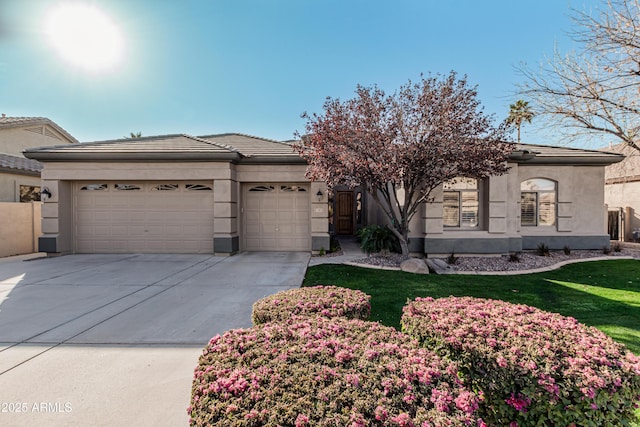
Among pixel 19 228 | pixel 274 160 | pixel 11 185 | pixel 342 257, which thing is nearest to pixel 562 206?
pixel 342 257

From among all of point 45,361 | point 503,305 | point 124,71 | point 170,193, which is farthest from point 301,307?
point 124,71

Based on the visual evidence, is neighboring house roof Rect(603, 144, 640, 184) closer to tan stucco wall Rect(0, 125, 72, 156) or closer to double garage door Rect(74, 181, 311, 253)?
double garage door Rect(74, 181, 311, 253)

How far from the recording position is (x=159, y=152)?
33.0ft

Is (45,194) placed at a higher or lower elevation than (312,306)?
higher

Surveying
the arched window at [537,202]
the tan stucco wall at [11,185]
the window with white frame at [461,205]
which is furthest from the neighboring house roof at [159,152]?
the arched window at [537,202]

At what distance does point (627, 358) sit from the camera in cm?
200

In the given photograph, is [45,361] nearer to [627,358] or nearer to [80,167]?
[627,358]

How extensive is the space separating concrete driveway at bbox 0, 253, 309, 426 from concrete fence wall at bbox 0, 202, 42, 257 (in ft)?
10.5

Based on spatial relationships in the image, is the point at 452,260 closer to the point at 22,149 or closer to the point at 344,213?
the point at 344,213

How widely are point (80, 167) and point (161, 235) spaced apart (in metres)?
3.58

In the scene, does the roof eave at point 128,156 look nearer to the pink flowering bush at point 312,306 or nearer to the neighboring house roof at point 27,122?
the pink flowering bush at point 312,306

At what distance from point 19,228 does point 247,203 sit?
833cm

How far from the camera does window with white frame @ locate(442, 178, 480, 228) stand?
33.4 ft

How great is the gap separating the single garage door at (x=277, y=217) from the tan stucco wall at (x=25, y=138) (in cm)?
1513
